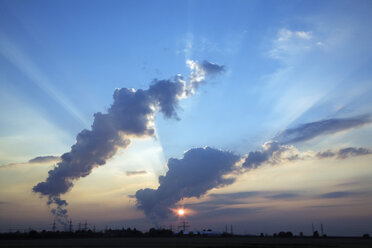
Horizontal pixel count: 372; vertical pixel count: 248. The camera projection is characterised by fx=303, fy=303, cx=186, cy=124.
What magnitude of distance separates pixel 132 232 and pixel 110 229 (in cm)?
2072

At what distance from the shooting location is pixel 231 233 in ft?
654

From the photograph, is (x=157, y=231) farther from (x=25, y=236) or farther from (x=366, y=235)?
(x=366, y=235)

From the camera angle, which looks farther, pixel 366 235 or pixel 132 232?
pixel 132 232

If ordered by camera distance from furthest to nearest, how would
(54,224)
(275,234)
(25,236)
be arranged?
1. (54,224)
2. (275,234)
3. (25,236)

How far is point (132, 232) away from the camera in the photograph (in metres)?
178

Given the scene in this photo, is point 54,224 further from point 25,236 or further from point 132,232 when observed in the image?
point 25,236

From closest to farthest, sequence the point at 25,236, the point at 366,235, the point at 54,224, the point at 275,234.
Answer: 1. the point at 25,236
2. the point at 366,235
3. the point at 275,234
4. the point at 54,224

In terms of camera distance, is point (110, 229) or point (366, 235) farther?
point (110, 229)

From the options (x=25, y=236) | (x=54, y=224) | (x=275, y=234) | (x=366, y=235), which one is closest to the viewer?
(x=25, y=236)

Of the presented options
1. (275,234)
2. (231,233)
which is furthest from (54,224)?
(275,234)

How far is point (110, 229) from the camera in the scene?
19112 cm

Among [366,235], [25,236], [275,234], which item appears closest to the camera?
[25,236]

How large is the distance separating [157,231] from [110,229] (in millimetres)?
32675

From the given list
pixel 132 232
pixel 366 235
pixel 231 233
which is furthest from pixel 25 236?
pixel 366 235
